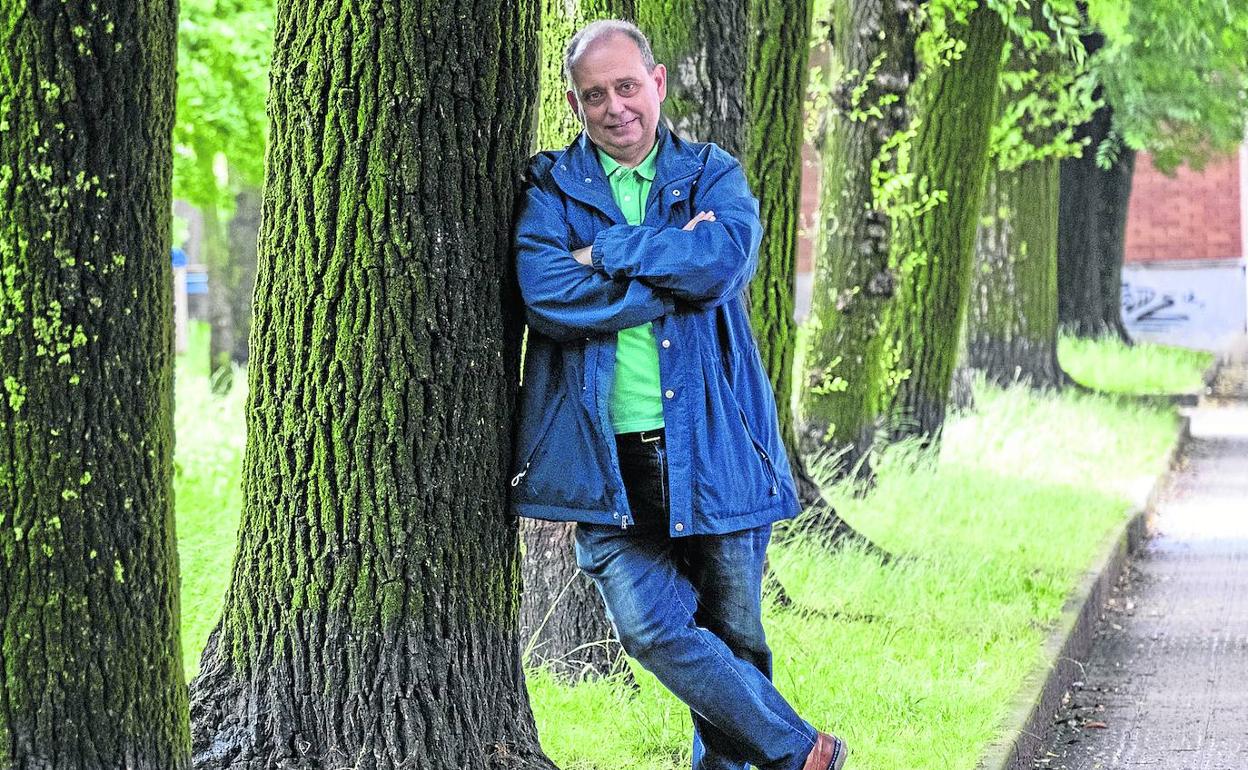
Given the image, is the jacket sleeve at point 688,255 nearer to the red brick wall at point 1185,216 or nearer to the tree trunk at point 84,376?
the tree trunk at point 84,376

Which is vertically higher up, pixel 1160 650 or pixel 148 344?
pixel 148 344

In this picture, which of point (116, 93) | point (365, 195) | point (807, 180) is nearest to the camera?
point (116, 93)

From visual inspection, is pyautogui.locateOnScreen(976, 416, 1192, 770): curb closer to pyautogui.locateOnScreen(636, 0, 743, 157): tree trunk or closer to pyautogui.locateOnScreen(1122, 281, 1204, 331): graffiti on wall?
pyautogui.locateOnScreen(636, 0, 743, 157): tree trunk

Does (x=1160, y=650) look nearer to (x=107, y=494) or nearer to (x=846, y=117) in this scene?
(x=846, y=117)

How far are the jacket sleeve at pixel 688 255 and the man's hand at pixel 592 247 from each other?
1 centimetres

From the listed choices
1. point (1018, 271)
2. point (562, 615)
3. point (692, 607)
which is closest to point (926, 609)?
point (562, 615)

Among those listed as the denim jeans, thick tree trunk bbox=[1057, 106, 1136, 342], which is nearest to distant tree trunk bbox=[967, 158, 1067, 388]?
thick tree trunk bbox=[1057, 106, 1136, 342]

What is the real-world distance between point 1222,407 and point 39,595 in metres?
18.7

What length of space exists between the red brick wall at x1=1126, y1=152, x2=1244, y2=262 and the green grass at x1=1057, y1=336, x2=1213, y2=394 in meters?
13.8

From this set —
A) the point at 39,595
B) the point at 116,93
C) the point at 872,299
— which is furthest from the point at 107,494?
the point at 872,299

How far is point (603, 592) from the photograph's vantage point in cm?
449

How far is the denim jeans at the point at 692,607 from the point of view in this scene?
14.4ft

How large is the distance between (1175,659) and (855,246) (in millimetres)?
3659

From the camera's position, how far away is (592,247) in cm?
430
